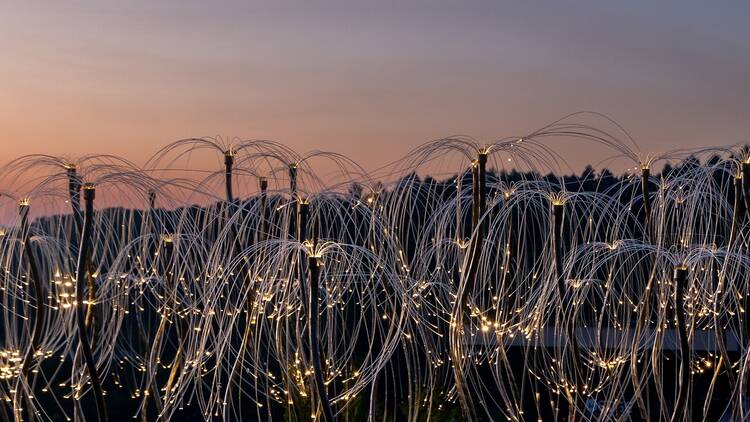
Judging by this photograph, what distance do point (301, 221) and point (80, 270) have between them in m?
1.58

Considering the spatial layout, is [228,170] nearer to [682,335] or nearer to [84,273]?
[84,273]

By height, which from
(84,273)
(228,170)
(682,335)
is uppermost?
(228,170)

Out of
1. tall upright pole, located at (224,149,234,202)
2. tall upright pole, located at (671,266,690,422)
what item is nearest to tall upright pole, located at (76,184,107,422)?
tall upright pole, located at (224,149,234,202)

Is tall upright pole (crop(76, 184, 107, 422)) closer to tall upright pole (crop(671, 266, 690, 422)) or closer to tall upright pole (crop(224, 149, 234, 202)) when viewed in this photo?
tall upright pole (crop(224, 149, 234, 202))

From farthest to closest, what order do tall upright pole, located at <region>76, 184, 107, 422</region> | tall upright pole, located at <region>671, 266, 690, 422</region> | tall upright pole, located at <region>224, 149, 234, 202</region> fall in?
tall upright pole, located at <region>224, 149, 234, 202</region> → tall upright pole, located at <region>76, 184, 107, 422</region> → tall upright pole, located at <region>671, 266, 690, 422</region>

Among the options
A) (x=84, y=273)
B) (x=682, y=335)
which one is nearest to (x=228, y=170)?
(x=84, y=273)

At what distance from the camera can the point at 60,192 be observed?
7.93 m

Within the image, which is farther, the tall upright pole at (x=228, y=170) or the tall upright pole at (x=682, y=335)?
the tall upright pole at (x=228, y=170)

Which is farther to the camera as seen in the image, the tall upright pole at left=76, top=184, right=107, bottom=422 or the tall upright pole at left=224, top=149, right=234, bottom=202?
the tall upright pole at left=224, top=149, right=234, bottom=202

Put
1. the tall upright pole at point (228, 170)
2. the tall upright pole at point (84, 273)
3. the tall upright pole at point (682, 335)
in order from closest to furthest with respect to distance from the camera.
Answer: the tall upright pole at point (682, 335)
the tall upright pole at point (84, 273)
the tall upright pole at point (228, 170)

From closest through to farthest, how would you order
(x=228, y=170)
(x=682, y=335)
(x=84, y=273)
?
(x=682, y=335) → (x=84, y=273) → (x=228, y=170)

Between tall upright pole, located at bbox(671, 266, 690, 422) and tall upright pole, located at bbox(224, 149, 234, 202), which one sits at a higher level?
tall upright pole, located at bbox(224, 149, 234, 202)

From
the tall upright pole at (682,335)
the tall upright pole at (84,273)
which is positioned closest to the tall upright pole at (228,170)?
the tall upright pole at (84,273)

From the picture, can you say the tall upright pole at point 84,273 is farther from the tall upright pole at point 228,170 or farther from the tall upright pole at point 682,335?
the tall upright pole at point 682,335
